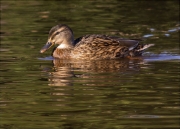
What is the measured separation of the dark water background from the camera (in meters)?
9.37

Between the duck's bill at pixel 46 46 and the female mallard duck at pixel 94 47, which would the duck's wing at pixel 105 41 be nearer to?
the female mallard duck at pixel 94 47

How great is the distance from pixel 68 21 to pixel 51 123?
34.5ft

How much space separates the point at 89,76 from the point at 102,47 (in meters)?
2.85

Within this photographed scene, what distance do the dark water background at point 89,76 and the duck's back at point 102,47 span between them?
400mm

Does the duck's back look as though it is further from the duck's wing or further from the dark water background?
the dark water background

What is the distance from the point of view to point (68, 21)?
19422mm

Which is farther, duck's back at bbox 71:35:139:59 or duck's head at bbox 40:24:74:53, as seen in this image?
duck's head at bbox 40:24:74:53

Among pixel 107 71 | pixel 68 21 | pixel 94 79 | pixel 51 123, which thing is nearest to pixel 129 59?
pixel 107 71

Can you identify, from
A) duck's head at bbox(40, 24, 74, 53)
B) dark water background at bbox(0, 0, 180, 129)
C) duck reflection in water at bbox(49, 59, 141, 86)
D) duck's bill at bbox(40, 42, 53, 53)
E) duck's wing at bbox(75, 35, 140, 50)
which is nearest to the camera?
dark water background at bbox(0, 0, 180, 129)

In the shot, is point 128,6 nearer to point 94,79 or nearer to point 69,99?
point 94,79

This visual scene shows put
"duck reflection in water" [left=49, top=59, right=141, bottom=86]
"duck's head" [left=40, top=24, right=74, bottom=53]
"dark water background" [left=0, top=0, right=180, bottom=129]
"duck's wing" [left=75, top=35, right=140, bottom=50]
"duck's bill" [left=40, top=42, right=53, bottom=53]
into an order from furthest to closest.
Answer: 1. "duck's head" [left=40, top=24, right=74, bottom=53]
2. "duck's wing" [left=75, top=35, right=140, bottom=50]
3. "duck's bill" [left=40, top=42, right=53, bottom=53]
4. "duck reflection in water" [left=49, top=59, right=141, bottom=86]
5. "dark water background" [left=0, top=0, right=180, bottom=129]

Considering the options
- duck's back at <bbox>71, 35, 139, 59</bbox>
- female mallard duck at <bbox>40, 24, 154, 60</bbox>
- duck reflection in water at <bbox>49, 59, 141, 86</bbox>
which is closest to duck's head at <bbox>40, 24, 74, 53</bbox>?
female mallard duck at <bbox>40, 24, 154, 60</bbox>

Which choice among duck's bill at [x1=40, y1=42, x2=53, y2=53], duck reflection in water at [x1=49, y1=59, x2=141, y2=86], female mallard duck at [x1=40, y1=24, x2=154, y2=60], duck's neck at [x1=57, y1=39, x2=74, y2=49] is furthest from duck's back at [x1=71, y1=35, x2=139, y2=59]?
duck's bill at [x1=40, y1=42, x2=53, y2=53]

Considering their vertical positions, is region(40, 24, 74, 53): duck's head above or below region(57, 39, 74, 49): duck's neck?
above
